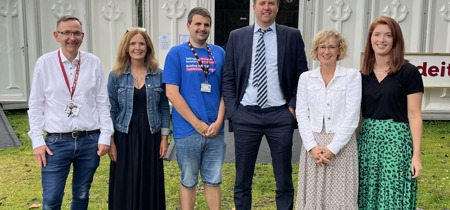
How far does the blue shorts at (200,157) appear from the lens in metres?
3.62

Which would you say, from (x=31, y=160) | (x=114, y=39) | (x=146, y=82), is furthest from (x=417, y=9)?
(x=31, y=160)

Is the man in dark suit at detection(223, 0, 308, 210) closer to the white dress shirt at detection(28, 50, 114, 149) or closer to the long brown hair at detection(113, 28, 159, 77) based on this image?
the long brown hair at detection(113, 28, 159, 77)

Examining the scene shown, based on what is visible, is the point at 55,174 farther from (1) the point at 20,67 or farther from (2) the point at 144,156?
(1) the point at 20,67

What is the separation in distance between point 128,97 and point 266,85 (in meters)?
1.09

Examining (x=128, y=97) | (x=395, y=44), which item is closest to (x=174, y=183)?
(x=128, y=97)

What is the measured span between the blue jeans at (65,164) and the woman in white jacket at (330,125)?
1596 mm

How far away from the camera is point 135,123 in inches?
140

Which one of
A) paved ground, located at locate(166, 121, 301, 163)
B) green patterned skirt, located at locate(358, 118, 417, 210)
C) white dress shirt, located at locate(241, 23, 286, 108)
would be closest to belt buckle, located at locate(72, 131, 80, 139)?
white dress shirt, located at locate(241, 23, 286, 108)

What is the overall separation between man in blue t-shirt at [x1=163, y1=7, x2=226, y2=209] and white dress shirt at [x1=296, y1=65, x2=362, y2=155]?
706mm

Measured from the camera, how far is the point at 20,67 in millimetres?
8867

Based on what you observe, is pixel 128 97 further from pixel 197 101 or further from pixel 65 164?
pixel 65 164

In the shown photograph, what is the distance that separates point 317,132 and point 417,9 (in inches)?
232

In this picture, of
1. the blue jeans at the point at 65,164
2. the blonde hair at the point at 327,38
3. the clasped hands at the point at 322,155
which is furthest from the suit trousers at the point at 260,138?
the blue jeans at the point at 65,164

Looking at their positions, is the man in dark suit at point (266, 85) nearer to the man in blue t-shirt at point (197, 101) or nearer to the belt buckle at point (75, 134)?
the man in blue t-shirt at point (197, 101)
